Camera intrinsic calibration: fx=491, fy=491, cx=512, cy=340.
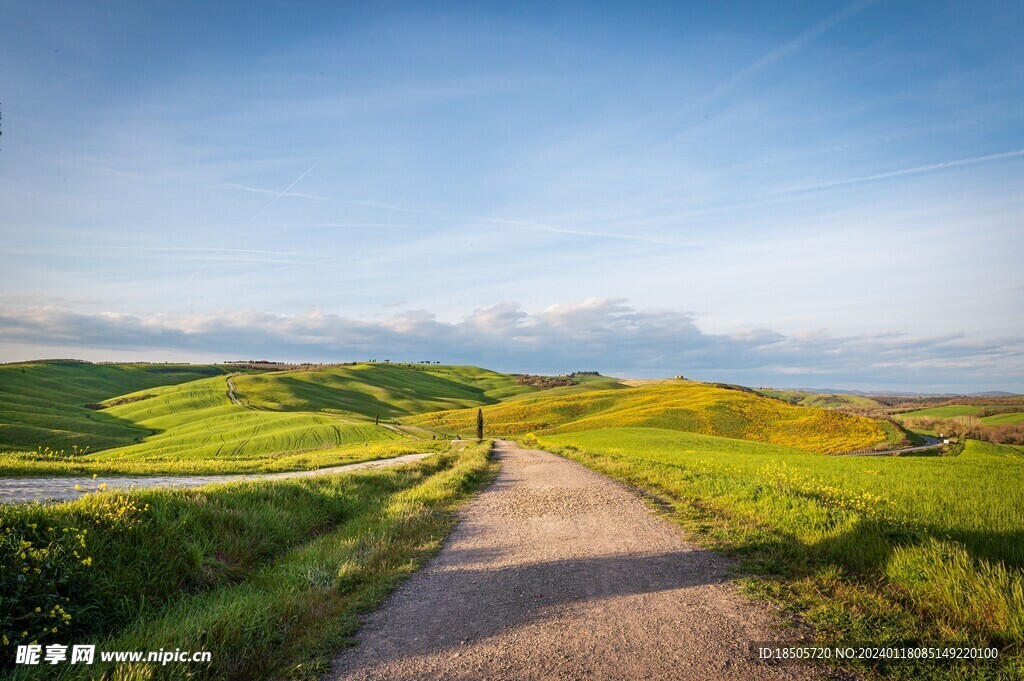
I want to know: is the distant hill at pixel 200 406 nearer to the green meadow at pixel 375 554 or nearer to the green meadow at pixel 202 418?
the green meadow at pixel 202 418

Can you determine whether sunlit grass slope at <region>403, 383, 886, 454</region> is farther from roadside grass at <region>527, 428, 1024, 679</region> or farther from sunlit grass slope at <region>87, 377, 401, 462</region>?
roadside grass at <region>527, 428, 1024, 679</region>

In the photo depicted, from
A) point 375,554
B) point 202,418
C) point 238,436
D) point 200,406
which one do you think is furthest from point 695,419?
point 200,406

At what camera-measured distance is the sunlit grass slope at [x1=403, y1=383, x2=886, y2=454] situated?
57.8 meters

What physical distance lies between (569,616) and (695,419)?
2619 inches

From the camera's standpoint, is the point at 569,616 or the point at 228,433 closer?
the point at 569,616

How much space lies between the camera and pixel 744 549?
8.16 meters

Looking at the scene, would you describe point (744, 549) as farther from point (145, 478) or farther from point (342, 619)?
point (145, 478)

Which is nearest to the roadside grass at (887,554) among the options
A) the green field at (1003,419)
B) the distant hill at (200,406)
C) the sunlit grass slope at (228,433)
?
the distant hill at (200,406)

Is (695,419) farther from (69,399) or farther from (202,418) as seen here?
(69,399)

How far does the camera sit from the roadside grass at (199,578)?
16.3 feet

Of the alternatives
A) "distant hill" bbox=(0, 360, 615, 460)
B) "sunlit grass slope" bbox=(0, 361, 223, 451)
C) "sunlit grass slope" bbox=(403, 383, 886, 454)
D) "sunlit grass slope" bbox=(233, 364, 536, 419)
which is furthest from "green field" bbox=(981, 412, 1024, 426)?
→ "sunlit grass slope" bbox=(233, 364, 536, 419)

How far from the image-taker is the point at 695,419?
6706 cm

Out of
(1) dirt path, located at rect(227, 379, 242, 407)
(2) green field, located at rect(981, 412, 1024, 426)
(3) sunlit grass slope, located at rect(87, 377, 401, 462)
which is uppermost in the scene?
(2) green field, located at rect(981, 412, 1024, 426)

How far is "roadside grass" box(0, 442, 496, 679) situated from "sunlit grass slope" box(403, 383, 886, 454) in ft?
182
